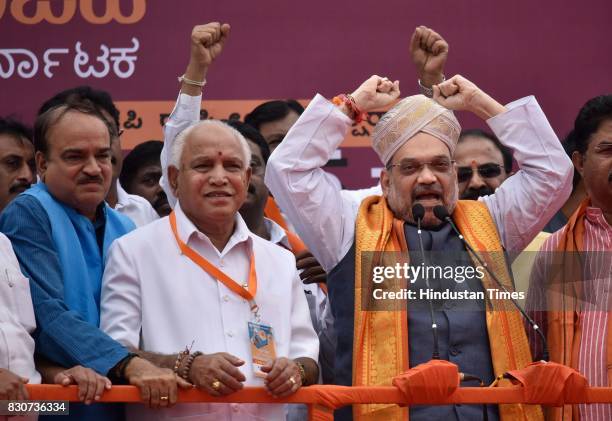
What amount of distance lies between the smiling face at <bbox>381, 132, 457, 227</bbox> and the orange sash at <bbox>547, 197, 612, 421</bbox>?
0.55 m

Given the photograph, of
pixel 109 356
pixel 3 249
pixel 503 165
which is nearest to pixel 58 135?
pixel 3 249

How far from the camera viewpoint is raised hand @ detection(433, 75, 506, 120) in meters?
5.23

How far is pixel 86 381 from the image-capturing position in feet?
13.3

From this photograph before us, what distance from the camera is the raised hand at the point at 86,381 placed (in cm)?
404

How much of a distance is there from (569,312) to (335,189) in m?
1.09

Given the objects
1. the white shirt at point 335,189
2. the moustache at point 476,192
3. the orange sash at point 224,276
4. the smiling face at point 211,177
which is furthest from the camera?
the moustache at point 476,192

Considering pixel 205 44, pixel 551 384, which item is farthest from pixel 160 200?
pixel 551 384

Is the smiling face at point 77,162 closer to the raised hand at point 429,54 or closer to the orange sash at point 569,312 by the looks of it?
the raised hand at point 429,54

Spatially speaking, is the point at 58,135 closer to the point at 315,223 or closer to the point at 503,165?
the point at 315,223

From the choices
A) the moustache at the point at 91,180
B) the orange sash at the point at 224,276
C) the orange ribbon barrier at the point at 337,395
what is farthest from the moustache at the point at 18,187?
the orange ribbon barrier at the point at 337,395

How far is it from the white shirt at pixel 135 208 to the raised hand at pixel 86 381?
6.25 ft

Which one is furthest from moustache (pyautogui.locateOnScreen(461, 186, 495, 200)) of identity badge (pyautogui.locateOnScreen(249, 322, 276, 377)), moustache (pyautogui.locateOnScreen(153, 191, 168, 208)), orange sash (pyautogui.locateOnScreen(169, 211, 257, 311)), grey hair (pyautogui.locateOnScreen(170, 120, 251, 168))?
identity badge (pyautogui.locateOnScreen(249, 322, 276, 377))

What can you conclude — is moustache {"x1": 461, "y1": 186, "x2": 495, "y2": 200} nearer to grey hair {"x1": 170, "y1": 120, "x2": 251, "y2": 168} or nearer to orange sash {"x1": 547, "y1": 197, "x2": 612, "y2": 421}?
orange sash {"x1": 547, "y1": 197, "x2": 612, "y2": 421}

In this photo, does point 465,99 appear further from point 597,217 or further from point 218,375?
point 218,375
